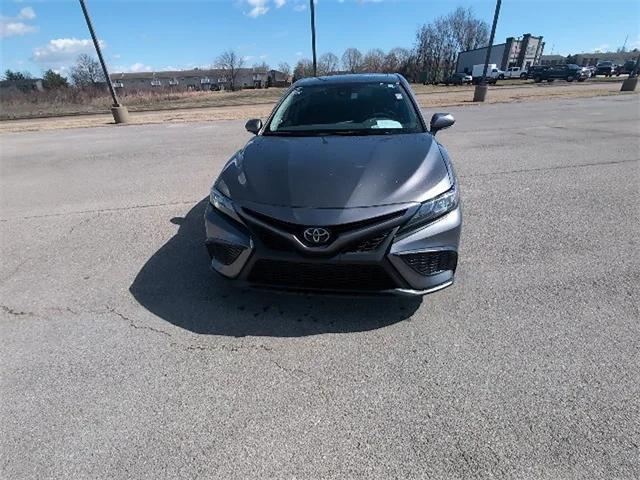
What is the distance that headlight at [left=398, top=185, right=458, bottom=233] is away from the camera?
2383mm

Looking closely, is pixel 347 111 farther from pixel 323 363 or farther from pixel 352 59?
pixel 352 59

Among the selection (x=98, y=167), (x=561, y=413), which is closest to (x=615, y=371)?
(x=561, y=413)

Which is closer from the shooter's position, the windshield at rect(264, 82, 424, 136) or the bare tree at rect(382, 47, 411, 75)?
the windshield at rect(264, 82, 424, 136)

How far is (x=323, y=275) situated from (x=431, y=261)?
704mm

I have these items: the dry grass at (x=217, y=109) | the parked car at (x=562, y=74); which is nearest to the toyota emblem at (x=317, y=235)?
the dry grass at (x=217, y=109)

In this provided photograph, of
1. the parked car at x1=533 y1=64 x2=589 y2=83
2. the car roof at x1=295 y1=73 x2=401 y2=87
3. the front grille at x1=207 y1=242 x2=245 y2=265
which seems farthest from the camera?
the parked car at x1=533 y1=64 x2=589 y2=83

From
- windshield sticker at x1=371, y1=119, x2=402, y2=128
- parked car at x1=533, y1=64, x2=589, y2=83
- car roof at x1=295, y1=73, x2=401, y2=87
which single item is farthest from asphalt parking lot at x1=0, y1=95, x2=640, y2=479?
parked car at x1=533, y1=64, x2=589, y2=83

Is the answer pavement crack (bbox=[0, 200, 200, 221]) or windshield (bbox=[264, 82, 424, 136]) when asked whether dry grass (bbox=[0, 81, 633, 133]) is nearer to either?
pavement crack (bbox=[0, 200, 200, 221])

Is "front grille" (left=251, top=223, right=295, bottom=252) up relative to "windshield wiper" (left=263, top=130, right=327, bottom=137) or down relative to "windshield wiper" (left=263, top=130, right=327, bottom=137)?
down

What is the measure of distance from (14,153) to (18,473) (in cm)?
1144

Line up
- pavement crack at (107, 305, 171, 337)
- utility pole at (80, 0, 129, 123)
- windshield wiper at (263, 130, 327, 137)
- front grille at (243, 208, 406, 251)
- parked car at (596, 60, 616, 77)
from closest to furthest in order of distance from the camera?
1. front grille at (243, 208, 406, 251)
2. pavement crack at (107, 305, 171, 337)
3. windshield wiper at (263, 130, 327, 137)
4. utility pole at (80, 0, 129, 123)
5. parked car at (596, 60, 616, 77)

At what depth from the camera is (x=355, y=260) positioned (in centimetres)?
232

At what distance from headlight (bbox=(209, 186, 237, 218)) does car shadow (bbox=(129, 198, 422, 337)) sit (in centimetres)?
49

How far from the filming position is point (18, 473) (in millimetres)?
1774
